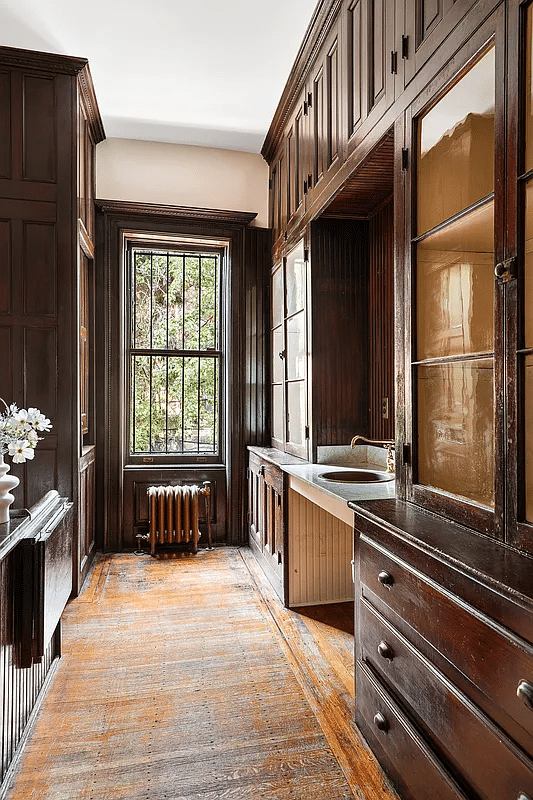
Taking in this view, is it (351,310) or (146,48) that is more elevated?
(146,48)

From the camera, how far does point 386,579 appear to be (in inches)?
69.9

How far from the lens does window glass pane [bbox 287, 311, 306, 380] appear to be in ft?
12.1

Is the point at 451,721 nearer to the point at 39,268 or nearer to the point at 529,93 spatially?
the point at 529,93

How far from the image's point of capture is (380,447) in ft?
11.3

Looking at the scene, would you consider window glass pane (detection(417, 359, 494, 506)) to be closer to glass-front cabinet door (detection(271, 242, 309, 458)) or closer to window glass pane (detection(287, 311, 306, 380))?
glass-front cabinet door (detection(271, 242, 309, 458))

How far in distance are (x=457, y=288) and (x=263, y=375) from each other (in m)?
3.15

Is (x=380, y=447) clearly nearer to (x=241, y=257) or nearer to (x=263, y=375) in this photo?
(x=263, y=375)

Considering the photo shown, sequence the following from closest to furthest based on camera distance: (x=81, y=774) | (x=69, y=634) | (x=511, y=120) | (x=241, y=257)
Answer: (x=511, y=120) < (x=81, y=774) < (x=69, y=634) < (x=241, y=257)

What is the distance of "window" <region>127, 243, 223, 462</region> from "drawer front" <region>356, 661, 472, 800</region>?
10.2 ft

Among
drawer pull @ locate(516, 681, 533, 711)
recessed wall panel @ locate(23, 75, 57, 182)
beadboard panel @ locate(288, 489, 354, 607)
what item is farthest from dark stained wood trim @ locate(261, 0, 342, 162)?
drawer pull @ locate(516, 681, 533, 711)

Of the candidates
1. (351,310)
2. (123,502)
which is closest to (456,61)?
(351,310)

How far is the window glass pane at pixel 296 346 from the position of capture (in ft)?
12.1

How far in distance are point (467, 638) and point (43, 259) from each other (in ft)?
11.2

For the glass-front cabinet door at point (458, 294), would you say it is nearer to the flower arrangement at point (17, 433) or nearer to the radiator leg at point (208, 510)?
the flower arrangement at point (17, 433)
